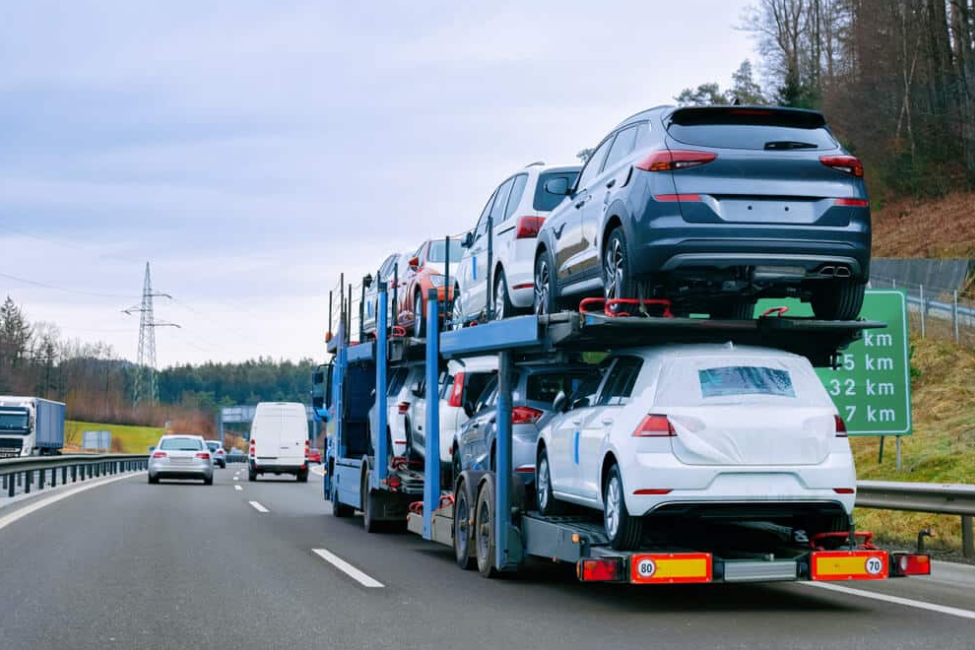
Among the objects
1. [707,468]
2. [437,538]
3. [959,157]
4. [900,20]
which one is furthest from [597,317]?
[900,20]

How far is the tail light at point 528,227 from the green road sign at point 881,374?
5434 millimetres

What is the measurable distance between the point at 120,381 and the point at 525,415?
13839cm

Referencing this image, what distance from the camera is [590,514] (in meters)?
10.8

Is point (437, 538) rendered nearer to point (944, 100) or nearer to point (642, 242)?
point (642, 242)

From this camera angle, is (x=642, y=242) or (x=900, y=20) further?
(x=900, y=20)

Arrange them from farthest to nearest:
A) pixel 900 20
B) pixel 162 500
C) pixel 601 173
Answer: pixel 900 20 < pixel 162 500 < pixel 601 173

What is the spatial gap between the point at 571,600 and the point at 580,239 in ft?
9.80

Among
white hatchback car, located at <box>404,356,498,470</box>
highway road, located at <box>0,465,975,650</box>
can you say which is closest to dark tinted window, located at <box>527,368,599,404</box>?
white hatchback car, located at <box>404,356,498,470</box>

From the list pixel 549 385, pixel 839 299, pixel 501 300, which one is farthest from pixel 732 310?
pixel 501 300

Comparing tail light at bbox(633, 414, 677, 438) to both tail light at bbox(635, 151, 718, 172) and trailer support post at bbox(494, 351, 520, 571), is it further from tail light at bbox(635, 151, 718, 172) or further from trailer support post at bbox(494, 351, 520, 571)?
trailer support post at bbox(494, 351, 520, 571)

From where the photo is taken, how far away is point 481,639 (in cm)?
827

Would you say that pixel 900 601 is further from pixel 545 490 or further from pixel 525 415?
pixel 525 415

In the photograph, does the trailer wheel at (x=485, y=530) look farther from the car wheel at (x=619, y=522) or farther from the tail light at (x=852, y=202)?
the tail light at (x=852, y=202)

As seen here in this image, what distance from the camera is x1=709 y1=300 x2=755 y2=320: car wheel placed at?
1073cm
